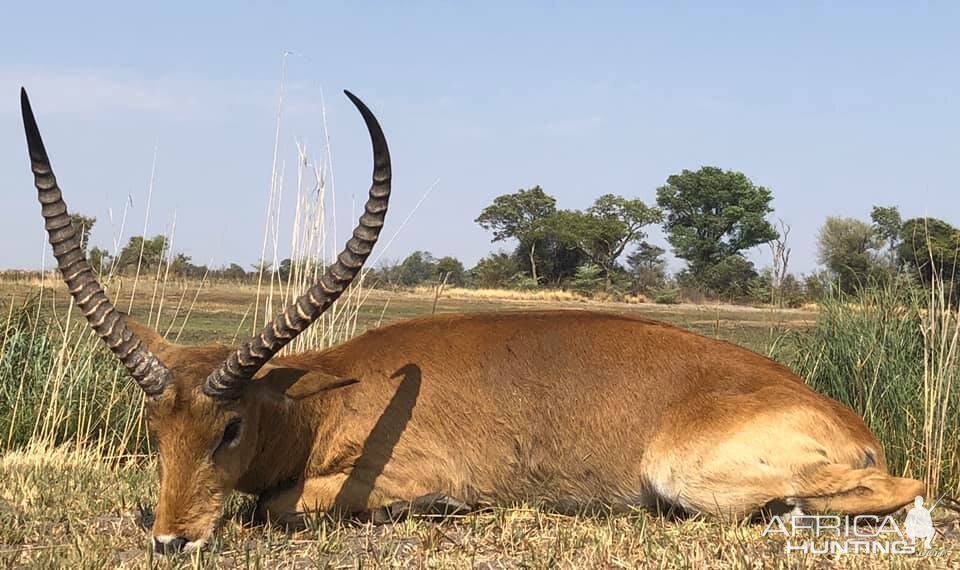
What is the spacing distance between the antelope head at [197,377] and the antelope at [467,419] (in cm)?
1

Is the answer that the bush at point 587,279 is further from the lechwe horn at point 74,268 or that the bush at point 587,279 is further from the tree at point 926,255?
the lechwe horn at point 74,268

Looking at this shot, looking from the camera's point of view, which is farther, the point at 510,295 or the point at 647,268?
the point at 647,268

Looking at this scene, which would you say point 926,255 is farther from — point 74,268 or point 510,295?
point 510,295

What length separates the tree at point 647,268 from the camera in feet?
208

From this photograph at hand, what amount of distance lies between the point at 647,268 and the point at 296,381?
2610 inches

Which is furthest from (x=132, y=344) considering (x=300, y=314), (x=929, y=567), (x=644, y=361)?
(x=929, y=567)

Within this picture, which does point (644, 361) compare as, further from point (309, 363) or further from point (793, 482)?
point (309, 363)

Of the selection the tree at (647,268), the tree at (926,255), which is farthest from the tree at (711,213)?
the tree at (926,255)

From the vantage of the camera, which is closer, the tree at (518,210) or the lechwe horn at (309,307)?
the lechwe horn at (309,307)

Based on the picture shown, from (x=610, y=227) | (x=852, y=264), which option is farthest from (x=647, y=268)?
(x=852, y=264)

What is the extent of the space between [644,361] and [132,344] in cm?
312

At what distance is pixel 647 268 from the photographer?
70.6m

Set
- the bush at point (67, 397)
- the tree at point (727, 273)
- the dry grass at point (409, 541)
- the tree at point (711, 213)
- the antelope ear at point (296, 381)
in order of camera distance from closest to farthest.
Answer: the dry grass at point (409, 541) < the antelope ear at point (296, 381) < the bush at point (67, 397) < the tree at point (727, 273) < the tree at point (711, 213)

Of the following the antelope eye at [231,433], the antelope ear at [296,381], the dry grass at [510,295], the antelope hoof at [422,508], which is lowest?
the antelope hoof at [422,508]
